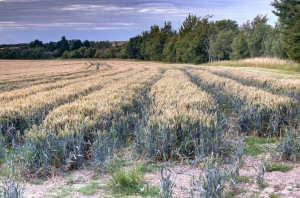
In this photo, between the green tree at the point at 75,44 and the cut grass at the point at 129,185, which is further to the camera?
the green tree at the point at 75,44

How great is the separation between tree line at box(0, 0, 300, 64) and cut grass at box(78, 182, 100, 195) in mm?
34193

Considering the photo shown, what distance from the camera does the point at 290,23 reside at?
143ft

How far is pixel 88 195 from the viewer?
212 inches

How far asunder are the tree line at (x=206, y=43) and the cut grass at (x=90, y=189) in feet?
112

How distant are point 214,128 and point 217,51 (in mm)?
67416

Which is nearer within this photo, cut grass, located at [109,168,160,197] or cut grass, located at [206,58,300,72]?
cut grass, located at [109,168,160,197]

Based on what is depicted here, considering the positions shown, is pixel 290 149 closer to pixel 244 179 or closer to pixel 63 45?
pixel 244 179

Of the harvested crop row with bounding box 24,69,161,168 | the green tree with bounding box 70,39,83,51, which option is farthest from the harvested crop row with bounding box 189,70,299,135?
the green tree with bounding box 70,39,83,51

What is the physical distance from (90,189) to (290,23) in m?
42.8

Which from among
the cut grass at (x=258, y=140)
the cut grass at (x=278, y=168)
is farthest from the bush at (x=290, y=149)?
the cut grass at (x=258, y=140)

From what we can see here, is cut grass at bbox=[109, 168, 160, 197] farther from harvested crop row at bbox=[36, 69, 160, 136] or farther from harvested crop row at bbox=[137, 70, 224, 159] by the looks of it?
harvested crop row at bbox=[36, 69, 160, 136]

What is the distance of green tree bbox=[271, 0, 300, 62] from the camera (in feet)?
120

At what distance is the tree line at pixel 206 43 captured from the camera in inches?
1867

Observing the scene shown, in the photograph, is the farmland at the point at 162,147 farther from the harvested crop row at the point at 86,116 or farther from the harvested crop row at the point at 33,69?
the harvested crop row at the point at 33,69
